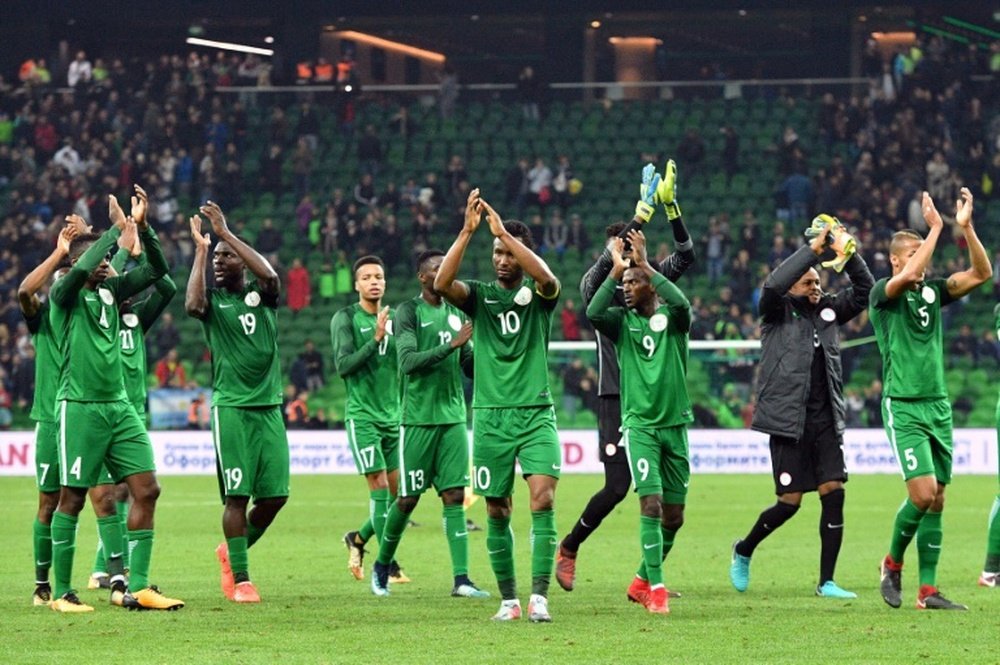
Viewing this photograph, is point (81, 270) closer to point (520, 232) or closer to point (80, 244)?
point (80, 244)

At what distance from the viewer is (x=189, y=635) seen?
35.1 feet

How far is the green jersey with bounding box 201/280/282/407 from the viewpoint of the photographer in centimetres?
1257

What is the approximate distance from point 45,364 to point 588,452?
18.4 meters

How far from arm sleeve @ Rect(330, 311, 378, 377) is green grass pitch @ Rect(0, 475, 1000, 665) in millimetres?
1724

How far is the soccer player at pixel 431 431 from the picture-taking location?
12930 mm

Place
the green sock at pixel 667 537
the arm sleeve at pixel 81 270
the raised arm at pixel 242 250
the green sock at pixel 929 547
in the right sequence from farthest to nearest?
the green sock at pixel 667 537 → the green sock at pixel 929 547 → the raised arm at pixel 242 250 → the arm sleeve at pixel 81 270

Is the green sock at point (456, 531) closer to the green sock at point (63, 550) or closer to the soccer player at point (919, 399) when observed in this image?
the green sock at point (63, 550)

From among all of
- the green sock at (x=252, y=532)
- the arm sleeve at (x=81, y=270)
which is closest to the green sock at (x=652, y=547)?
the green sock at (x=252, y=532)

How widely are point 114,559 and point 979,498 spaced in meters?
15.0

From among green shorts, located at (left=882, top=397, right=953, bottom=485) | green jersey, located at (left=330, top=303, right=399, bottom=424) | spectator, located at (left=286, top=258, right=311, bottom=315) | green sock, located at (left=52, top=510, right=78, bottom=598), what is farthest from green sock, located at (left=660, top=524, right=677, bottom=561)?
spectator, located at (left=286, top=258, right=311, bottom=315)

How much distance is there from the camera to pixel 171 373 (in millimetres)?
32938

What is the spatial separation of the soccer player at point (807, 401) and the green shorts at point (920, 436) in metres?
0.83

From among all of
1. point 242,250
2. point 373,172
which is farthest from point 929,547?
point 373,172

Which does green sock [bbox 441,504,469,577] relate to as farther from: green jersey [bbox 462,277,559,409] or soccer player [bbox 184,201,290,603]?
green jersey [bbox 462,277,559,409]
